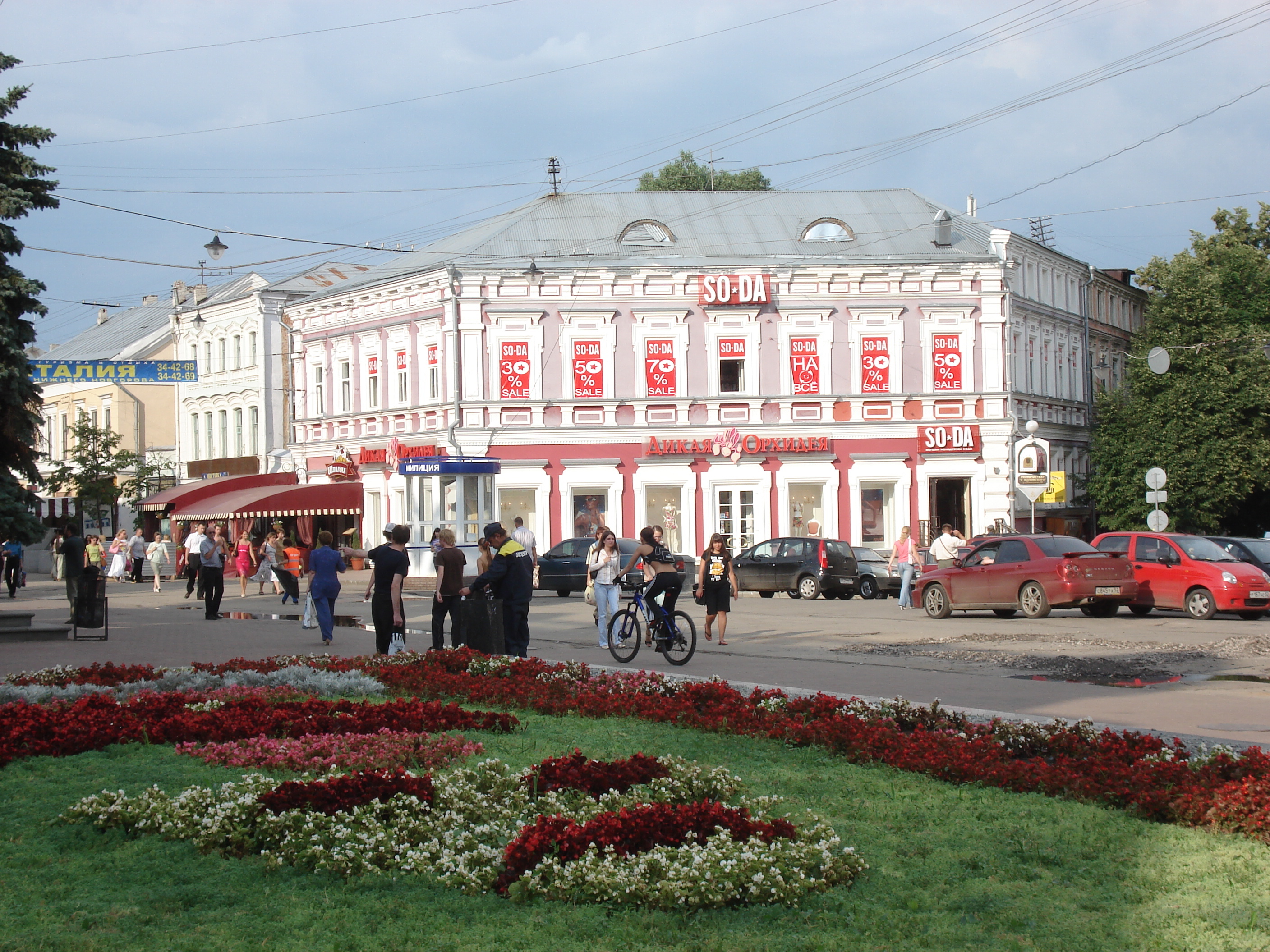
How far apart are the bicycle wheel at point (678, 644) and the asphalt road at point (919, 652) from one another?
0.72ft

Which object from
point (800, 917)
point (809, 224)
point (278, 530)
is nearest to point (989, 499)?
point (809, 224)

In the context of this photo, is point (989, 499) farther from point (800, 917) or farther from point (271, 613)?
point (800, 917)

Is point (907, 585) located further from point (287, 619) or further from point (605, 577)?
point (287, 619)

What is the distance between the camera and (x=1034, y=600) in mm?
23047

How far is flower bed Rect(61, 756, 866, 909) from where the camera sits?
18.7ft

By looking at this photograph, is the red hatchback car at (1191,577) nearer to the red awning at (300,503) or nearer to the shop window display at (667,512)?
the shop window display at (667,512)

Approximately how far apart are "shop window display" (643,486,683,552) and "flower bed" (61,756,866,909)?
3296 centimetres

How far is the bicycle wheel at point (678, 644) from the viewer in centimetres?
1680

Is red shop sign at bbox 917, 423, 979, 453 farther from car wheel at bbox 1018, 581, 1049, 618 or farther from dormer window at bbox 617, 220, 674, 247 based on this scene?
car wheel at bbox 1018, 581, 1049, 618

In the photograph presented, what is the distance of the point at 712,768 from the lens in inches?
315

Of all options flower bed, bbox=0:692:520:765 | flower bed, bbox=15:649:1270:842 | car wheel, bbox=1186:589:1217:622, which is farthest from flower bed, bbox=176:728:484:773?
car wheel, bbox=1186:589:1217:622

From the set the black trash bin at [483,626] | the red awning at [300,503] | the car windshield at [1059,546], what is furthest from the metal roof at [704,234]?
the black trash bin at [483,626]

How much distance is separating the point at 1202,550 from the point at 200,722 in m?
19.4

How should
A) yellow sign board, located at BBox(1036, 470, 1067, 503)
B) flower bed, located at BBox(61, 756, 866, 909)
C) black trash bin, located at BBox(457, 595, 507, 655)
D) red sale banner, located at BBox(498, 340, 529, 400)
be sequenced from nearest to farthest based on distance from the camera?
flower bed, located at BBox(61, 756, 866, 909) < black trash bin, located at BBox(457, 595, 507, 655) < yellow sign board, located at BBox(1036, 470, 1067, 503) < red sale banner, located at BBox(498, 340, 529, 400)
